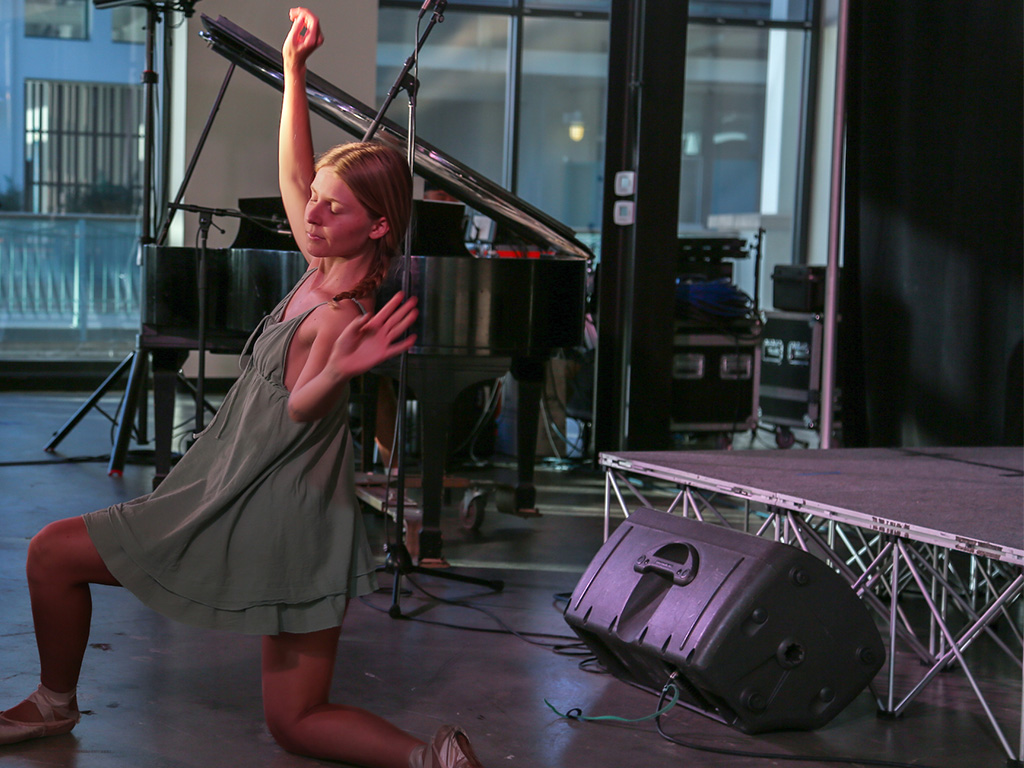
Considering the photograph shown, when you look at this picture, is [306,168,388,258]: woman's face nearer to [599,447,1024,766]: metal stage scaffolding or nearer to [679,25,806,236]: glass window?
[599,447,1024,766]: metal stage scaffolding

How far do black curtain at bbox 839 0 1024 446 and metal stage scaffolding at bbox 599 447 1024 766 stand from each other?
4.38 ft

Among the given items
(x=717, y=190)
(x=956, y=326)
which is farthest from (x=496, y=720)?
(x=717, y=190)

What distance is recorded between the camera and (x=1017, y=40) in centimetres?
518

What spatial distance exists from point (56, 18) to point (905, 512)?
327 inches

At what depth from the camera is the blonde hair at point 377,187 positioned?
6.61ft

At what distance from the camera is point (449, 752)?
78.4 inches

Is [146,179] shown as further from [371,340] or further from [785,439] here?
[371,340]

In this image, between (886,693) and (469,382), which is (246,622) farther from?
(469,382)

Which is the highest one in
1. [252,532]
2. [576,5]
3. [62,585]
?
[576,5]

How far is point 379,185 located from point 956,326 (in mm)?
4092

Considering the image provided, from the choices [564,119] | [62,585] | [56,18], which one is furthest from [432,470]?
[564,119]

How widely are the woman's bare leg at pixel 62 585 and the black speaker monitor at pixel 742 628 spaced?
1.26 metres

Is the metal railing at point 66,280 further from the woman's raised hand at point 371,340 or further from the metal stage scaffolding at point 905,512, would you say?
the woman's raised hand at point 371,340

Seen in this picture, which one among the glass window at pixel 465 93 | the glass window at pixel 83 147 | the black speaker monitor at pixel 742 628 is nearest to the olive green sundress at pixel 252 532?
the black speaker monitor at pixel 742 628
